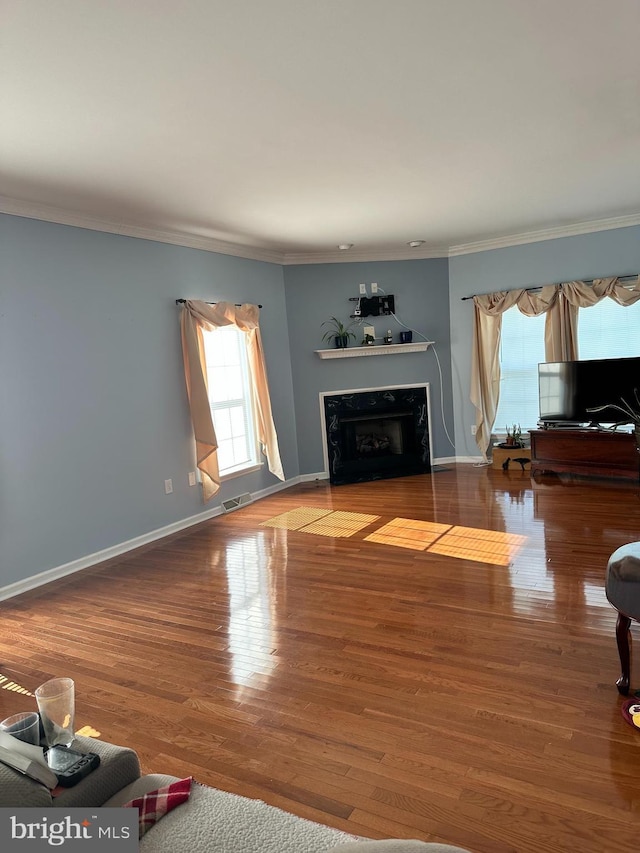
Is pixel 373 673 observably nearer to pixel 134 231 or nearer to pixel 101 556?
pixel 101 556

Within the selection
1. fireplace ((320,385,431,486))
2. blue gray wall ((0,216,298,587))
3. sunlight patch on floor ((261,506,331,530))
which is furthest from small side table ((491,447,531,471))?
blue gray wall ((0,216,298,587))

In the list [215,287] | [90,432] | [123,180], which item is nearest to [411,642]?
[90,432]

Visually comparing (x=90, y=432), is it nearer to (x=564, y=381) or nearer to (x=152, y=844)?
(x=152, y=844)

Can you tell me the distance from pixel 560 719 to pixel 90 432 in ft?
11.6

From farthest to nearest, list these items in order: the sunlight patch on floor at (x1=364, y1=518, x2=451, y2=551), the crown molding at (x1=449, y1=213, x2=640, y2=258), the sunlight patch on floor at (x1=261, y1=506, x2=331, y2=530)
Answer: the crown molding at (x1=449, y1=213, x2=640, y2=258), the sunlight patch on floor at (x1=261, y1=506, x2=331, y2=530), the sunlight patch on floor at (x1=364, y1=518, x2=451, y2=551)

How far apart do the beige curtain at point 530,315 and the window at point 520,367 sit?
0.39ft

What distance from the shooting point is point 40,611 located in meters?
3.51

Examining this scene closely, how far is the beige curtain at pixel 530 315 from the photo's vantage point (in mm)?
5867

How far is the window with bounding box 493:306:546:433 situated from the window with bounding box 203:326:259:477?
296 centimetres

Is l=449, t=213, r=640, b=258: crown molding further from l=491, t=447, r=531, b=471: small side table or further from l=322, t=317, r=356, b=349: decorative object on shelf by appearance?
l=491, t=447, r=531, b=471: small side table

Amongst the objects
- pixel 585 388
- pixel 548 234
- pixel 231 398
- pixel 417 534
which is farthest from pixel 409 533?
pixel 548 234

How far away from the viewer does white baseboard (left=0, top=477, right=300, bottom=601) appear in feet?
12.5

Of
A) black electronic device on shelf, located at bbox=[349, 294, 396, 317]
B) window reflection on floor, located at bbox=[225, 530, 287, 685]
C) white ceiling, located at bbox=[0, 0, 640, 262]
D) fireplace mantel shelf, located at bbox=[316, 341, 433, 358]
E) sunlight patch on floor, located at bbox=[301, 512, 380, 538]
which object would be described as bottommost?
window reflection on floor, located at bbox=[225, 530, 287, 685]

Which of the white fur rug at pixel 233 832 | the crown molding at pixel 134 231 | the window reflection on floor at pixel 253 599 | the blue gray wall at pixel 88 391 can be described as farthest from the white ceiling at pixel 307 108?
the window reflection on floor at pixel 253 599
